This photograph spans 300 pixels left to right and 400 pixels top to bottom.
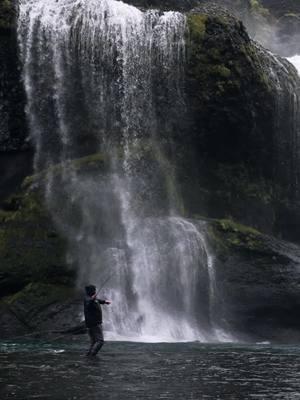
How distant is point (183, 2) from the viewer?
32.5m

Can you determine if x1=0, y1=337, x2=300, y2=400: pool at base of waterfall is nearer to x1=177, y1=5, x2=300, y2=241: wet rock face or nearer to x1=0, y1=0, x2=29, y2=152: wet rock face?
x1=0, y1=0, x2=29, y2=152: wet rock face

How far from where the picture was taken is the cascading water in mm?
25562

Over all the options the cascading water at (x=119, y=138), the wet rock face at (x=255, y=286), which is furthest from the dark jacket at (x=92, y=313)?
the wet rock face at (x=255, y=286)

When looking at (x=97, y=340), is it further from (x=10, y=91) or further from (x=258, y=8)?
(x=258, y=8)

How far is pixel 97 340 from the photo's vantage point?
53.0 ft

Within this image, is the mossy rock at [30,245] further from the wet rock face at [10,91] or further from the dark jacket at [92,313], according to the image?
the dark jacket at [92,313]

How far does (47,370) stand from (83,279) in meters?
11.0

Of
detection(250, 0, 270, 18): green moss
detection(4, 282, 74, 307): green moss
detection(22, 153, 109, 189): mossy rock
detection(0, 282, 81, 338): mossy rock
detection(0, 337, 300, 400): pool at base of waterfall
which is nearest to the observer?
detection(0, 337, 300, 400): pool at base of waterfall

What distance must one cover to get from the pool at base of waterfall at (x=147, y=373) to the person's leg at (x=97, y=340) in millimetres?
272

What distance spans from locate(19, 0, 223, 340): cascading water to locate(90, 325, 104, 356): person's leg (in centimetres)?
859

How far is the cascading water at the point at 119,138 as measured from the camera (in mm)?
25562

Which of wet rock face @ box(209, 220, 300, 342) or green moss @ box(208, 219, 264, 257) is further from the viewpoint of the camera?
green moss @ box(208, 219, 264, 257)

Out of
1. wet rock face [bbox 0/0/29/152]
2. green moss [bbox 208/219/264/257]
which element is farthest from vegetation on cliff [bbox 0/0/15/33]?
green moss [bbox 208/219/264/257]

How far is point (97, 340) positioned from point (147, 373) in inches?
123
